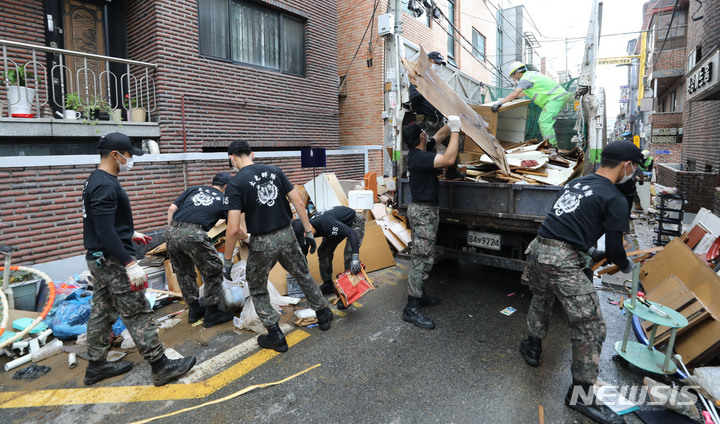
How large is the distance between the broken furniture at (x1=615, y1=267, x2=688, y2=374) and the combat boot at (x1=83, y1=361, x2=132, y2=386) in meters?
4.01

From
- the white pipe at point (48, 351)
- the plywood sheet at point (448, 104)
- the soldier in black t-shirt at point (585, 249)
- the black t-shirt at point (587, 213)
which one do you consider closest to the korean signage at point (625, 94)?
the plywood sheet at point (448, 104)

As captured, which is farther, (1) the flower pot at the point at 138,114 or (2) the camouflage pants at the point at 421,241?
(1) the flower pot at the point at 138,114

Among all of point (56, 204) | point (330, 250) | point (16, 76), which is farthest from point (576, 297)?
point (16, 76)

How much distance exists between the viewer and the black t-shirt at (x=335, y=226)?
431 centimetres

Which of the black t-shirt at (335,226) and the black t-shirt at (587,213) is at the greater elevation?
the black t-shirt at (587,213)

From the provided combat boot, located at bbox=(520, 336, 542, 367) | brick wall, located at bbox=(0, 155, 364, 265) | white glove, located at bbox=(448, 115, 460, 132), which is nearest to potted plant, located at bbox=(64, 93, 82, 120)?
brick wall, located at bbox=(0, 155, 364, 265)

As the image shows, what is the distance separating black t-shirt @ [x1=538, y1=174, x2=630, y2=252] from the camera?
2500 mm

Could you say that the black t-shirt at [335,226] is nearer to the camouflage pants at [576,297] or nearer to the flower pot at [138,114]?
the camouflage pants at [576,297]

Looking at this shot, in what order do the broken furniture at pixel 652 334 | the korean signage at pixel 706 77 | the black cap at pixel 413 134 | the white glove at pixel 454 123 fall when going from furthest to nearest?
the korean signage at pixel 706 77 < the black cap at pixel 413 134 < the white glove at pixel 454 123 < the broken furniture at pixel 652 334

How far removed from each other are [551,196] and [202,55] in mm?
6611

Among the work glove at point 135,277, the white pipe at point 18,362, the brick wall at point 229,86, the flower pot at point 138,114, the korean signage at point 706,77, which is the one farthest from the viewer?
the brick wall at point 229,86

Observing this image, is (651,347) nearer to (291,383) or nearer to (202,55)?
(291,383)

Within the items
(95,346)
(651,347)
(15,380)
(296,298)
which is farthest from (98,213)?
(651,347)

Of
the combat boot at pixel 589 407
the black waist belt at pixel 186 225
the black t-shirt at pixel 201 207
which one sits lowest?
the combat boot at pixel 589 407
